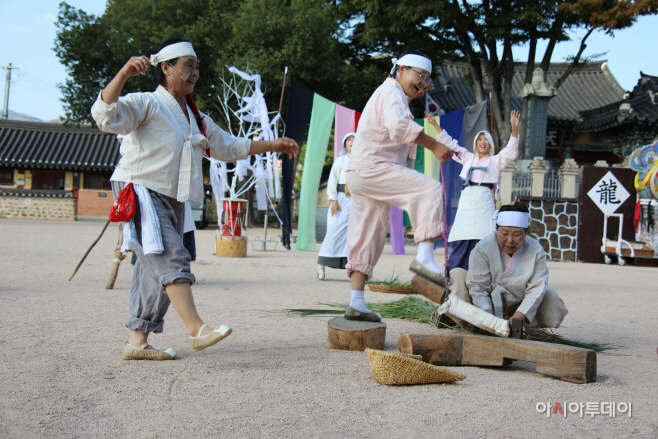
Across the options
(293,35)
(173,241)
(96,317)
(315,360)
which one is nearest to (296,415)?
(315,360)

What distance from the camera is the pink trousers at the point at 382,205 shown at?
3.04 metres

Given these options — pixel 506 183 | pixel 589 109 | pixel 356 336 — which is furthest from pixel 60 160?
pixel 356 336

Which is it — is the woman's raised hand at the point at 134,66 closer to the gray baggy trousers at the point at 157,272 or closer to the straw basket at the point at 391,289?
the gray baggy trousers at the point at 157,272

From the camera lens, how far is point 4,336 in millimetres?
3098

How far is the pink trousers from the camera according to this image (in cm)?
304

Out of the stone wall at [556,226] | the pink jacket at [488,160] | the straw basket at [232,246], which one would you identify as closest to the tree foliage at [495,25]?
the stone wall at [556,226]

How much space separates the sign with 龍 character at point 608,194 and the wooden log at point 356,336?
9450mm

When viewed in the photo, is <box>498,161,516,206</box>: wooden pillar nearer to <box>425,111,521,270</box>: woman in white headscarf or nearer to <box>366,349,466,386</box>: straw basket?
<box>425,111,521,270</box>: woman in white headscarf

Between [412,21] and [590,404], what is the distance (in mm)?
13389

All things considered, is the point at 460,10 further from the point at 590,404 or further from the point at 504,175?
the point at 590,404

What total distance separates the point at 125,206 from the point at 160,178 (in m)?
0.23

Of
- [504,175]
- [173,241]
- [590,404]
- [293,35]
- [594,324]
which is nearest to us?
[590,404]

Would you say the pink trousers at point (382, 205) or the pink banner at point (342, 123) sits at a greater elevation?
the pink banner at point (342, 123)

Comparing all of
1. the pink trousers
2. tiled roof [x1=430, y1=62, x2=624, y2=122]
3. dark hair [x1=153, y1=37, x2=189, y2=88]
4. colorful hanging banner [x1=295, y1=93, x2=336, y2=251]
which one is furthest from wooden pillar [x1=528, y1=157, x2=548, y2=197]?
dark hair [x1=153, y1=37, x2=189, y2=88]
